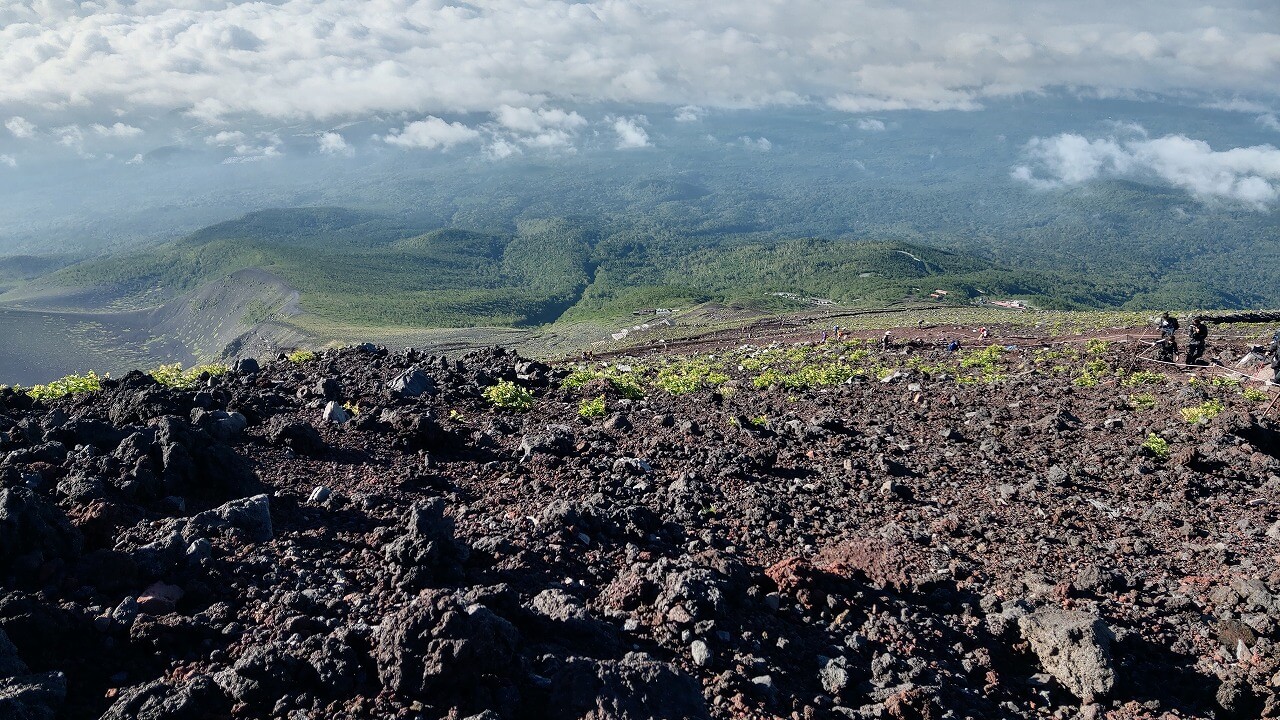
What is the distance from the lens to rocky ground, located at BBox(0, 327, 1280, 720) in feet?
14.8

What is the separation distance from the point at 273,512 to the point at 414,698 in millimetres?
3647

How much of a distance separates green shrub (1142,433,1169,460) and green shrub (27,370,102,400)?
55.2 ft

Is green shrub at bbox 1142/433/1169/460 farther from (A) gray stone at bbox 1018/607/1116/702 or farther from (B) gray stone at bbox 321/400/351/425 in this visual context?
(B) gray stone at bbox 321/400/351/425

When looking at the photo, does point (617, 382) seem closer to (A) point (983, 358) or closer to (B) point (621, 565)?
(B) point (621, 565)

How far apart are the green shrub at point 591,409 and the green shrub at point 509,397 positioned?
96 centimetres

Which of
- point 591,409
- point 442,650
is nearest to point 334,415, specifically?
point 591,409

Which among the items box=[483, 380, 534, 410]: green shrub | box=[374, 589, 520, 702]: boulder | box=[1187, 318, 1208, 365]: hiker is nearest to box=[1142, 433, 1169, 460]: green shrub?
box=[1187, 318, 1208, 365]: hiker

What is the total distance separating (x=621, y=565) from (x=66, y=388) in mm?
11662

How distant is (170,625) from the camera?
4.81 metres

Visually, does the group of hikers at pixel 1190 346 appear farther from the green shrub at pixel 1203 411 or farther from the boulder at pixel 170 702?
the boulder at pixel 170 702

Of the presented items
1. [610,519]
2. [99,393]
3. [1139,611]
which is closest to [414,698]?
[610,519]

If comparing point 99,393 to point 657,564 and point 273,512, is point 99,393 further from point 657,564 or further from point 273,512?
point 657,564

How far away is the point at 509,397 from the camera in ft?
43.4

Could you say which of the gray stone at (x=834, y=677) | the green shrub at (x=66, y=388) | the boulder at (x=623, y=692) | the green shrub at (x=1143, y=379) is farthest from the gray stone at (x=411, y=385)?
the green shrub at (x=1143, y=379)
